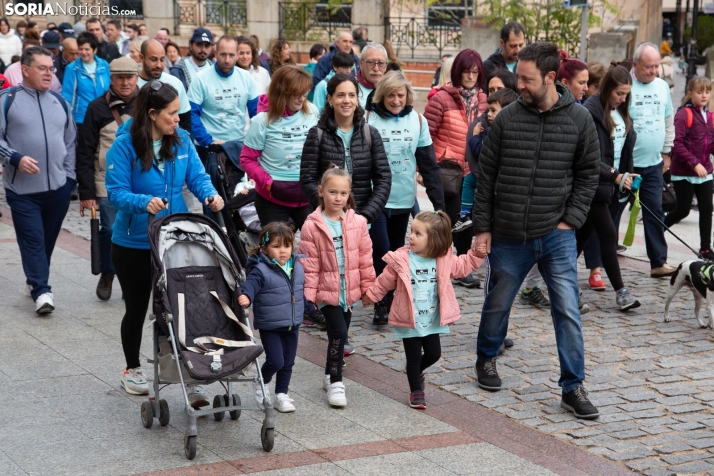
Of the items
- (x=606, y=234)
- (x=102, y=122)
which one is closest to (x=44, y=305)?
(x=102, y=122)

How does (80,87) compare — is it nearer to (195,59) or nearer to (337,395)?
(195,59)

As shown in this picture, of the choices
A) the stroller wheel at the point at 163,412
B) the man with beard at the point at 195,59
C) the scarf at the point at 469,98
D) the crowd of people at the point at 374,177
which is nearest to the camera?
the stroller wheel at the point at 163,412

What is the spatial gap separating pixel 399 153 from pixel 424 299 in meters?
2.03

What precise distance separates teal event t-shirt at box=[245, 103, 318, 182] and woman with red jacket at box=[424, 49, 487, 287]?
5.07 ft

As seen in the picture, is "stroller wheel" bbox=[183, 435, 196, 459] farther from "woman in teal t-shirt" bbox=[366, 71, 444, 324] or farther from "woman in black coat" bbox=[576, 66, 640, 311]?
"woman in black coat" bbox=[576, 66, 640, 311]

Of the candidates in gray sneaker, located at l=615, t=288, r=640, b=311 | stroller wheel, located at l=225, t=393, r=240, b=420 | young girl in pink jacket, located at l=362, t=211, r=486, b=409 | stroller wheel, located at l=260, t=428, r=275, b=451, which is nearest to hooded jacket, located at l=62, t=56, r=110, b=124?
Answer: gray sneaker, located at l=615, t=288, r=640, b=311

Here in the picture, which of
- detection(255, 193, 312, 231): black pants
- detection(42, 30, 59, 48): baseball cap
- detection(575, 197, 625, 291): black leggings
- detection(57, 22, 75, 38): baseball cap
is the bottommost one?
detection(575, 197, 625, 291): black leggings

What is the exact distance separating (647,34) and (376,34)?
10285 millimetres

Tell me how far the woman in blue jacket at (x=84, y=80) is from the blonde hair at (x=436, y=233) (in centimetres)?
714

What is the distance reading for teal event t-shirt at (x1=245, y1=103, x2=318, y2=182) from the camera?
313 inches

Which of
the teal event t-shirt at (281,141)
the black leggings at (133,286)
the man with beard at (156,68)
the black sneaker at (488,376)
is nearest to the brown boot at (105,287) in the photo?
the man with beard at (156,68)

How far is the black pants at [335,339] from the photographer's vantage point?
21.0 ft

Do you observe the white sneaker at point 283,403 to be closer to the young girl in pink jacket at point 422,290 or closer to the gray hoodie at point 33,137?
the young girl in pink jacket at point 422,290

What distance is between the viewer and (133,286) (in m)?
6.24
